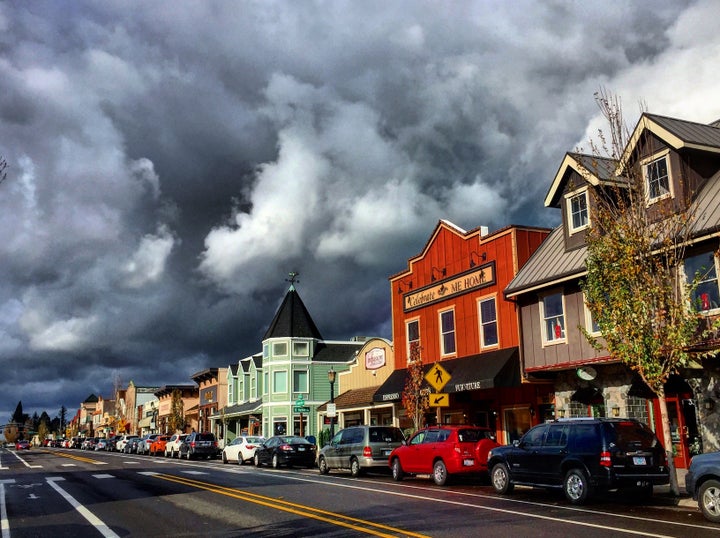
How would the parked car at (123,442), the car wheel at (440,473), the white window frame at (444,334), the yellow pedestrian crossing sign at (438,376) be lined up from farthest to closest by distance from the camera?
1. the parked car at (123,442)
2. the white window frame at (444,334)
3. the yellow pedestrian crossing sign at (438,376)
4. the car wheel at (440,473)

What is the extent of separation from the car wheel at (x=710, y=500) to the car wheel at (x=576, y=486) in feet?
7.68

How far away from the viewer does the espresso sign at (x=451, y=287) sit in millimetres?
25766

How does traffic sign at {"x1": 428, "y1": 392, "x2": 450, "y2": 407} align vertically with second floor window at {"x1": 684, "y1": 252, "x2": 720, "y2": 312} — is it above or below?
below

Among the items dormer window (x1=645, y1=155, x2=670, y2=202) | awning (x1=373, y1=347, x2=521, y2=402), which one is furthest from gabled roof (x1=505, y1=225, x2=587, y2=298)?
dormer window (x1=645, y1=155, x2=670, y2=202)

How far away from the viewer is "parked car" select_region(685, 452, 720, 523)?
11289 mm

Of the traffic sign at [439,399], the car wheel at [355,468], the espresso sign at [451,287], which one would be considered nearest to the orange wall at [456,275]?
the espresso sign at [451,287]

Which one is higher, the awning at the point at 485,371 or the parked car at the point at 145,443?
the awning at the point at 485,371

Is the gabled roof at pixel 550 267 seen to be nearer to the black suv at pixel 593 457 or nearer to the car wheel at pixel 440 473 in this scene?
the car wheel at pixel 440 473

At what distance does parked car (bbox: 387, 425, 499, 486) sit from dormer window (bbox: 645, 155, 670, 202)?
8067 mm

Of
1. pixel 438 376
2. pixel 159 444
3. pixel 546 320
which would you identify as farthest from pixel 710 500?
pixel 159 444

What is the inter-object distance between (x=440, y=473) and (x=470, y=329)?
8.66 meters

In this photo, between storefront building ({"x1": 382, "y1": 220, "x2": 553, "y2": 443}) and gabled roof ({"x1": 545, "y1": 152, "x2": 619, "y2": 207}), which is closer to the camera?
gabled roof ({"x1": 545, "y1": 152, "x2": 619, "y2": 207})

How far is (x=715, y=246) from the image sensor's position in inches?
680

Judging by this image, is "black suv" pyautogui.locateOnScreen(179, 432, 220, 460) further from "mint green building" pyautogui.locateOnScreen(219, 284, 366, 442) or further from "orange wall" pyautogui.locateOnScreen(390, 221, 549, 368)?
"orange wall" pyautogui.locateOnScreen(390, 221, 549, 368)
